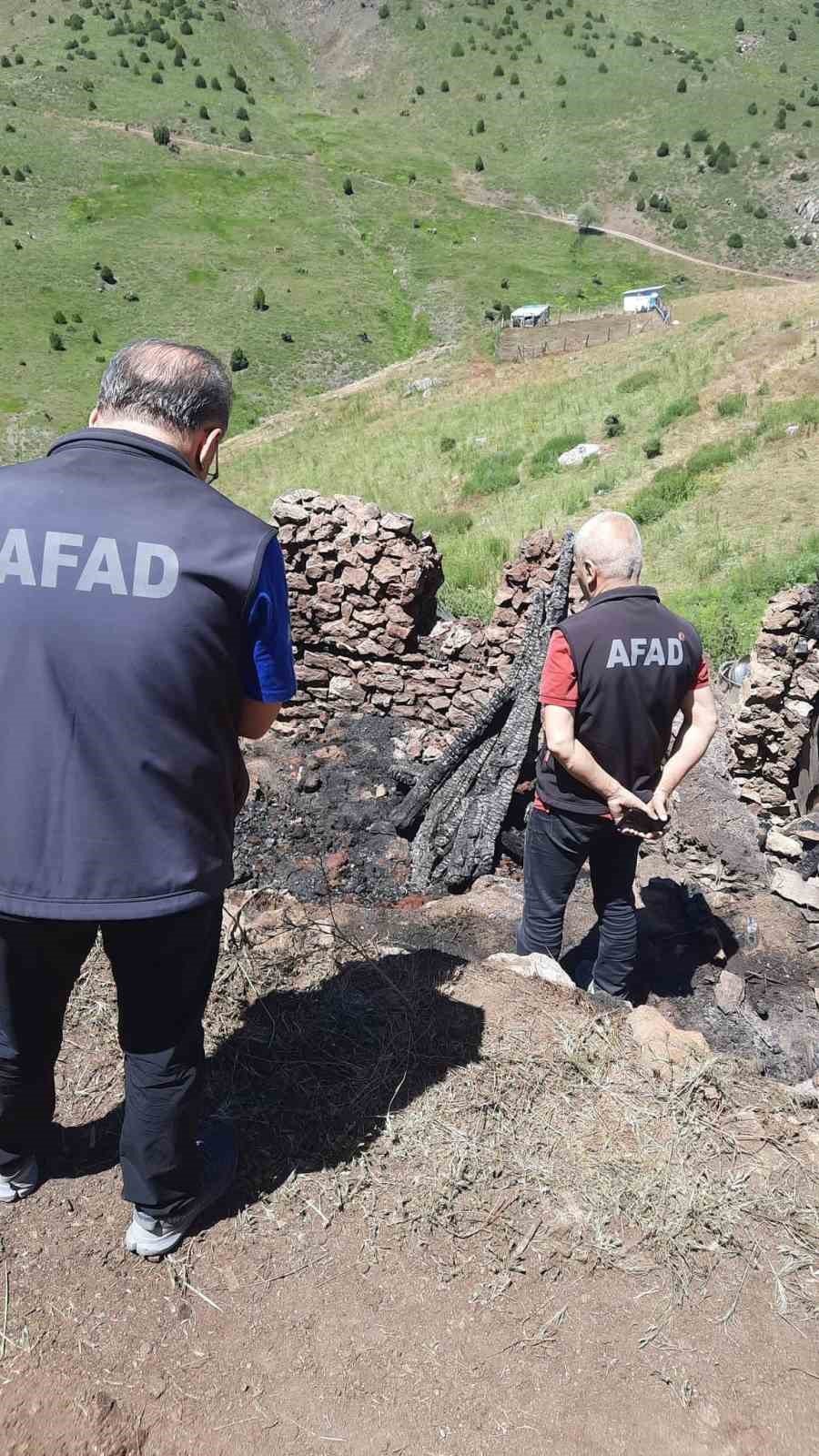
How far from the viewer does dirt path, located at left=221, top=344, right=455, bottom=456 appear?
35.3 metres

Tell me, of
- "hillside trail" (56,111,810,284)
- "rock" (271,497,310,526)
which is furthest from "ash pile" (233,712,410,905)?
"hillside trail" (56,111,810,284)

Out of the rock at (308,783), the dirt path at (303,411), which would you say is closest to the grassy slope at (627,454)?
the dirt path at (303,411)

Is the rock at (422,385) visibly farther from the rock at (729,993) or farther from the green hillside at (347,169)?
the rock at (729,993)

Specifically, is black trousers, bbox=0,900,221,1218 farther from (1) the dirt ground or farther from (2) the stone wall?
(2) the stone wall

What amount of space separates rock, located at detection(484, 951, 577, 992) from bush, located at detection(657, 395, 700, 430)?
18.3 meters

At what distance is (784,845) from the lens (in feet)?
19.8

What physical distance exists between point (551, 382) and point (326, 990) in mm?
28805

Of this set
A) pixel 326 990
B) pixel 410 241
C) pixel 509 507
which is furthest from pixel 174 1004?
pixel 410 241

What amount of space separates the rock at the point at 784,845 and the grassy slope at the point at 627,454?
3.67m

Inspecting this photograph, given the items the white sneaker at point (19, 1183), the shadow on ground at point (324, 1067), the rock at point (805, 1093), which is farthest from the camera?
the rock at point (805, 1093)

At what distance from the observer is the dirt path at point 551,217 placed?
57438 millimetres

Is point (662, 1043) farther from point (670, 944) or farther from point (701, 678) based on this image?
point (670, 944)

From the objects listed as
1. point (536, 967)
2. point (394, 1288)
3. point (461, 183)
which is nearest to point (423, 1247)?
point (394, 1288)

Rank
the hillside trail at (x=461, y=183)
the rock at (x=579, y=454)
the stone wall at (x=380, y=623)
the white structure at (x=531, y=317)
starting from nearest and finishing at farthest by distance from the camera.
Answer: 1. the stone wall at (x=380, y=623)
2. the rock at (x=579, y=454)
3. the white structure at (x=531, y=317)
4. the hillside trail at (x=461, y=183)
